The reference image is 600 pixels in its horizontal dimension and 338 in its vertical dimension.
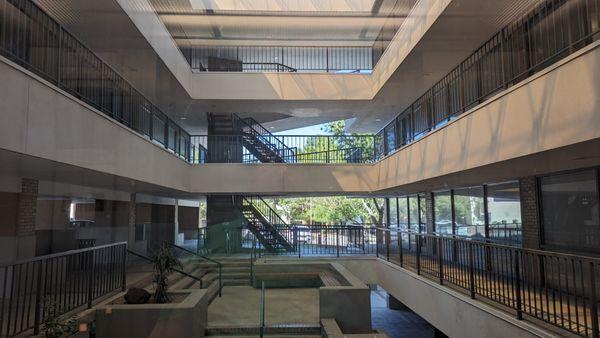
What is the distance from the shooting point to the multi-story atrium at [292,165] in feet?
14.7

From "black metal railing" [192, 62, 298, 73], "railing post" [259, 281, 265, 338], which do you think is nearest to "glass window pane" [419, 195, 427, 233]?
"black metal railing" [192, 62, 298, 73]

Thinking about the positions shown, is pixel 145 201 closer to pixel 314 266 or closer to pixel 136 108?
pixel 136 108

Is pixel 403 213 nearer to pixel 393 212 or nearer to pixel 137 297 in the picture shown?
pixel 393 212

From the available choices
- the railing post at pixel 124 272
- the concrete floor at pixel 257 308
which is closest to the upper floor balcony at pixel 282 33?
the railing post at pixel 124 272

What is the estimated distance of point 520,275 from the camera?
5.52 meters

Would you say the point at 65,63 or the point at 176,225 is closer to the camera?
the point at 65,63

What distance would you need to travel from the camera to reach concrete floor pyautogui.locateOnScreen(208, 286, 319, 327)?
6.73m

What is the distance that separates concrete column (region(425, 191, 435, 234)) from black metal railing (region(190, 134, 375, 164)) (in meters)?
2.44

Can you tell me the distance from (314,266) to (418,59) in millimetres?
5520

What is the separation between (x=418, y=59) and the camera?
9023 mm

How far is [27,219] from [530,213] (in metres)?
7.48

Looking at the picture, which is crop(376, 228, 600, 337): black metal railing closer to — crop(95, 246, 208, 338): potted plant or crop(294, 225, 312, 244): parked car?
crop(294, 225, 312, 244): parked car

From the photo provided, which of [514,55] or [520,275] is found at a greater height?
[514,55]

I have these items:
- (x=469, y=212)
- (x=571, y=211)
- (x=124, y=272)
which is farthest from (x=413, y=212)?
(x=124, y=272)
